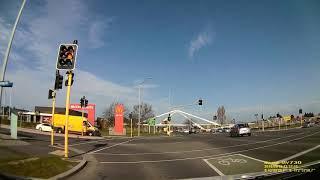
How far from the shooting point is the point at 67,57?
1772 centimetres

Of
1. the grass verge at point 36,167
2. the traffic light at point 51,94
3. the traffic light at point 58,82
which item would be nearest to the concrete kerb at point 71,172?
the grass verge at point 36,167

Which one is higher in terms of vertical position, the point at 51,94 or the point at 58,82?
the point at 58,82

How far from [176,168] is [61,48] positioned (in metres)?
8.32

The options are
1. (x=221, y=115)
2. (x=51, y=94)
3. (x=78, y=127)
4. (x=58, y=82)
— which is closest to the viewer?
(x=58, y=82)

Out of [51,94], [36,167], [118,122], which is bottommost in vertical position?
[118,122]

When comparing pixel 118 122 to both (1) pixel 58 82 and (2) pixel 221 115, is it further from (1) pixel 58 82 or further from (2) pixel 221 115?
(2) pixel 221 115

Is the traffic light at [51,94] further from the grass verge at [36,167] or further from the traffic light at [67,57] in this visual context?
the grass verge at [36,167]

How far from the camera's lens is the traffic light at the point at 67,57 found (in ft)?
57.9

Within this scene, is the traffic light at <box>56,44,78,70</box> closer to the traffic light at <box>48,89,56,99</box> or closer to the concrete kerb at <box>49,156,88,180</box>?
the concrete kerb at <box>49,156,88,180</box>

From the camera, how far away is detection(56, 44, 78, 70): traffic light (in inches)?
695

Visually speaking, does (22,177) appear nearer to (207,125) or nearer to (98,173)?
(98,173)

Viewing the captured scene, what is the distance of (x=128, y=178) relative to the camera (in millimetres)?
11930

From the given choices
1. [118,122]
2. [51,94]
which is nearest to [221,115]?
[118,122]

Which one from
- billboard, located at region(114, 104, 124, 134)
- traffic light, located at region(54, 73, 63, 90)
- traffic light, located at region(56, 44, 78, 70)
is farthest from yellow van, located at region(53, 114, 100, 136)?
traffic light, located at region(56, 44, 78, 70)
